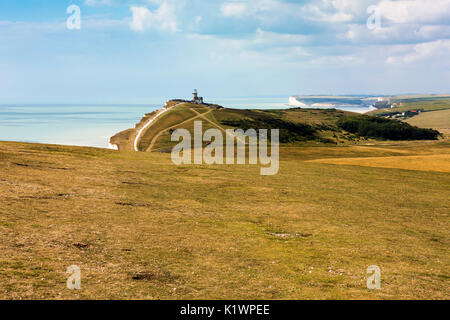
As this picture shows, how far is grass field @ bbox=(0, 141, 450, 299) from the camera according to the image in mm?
19141

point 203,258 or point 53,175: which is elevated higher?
point 53,175

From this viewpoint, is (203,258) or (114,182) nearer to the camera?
(203,258)

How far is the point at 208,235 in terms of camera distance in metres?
28.0

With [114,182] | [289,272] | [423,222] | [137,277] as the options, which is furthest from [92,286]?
[423,222]

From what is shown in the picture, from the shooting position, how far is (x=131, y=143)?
15000 cm

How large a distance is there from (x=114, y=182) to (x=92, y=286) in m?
26.6

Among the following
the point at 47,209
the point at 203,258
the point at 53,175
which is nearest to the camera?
the point at 203,258

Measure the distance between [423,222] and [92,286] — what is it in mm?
30112

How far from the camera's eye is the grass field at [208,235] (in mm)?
19141

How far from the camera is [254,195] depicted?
4438 cm
